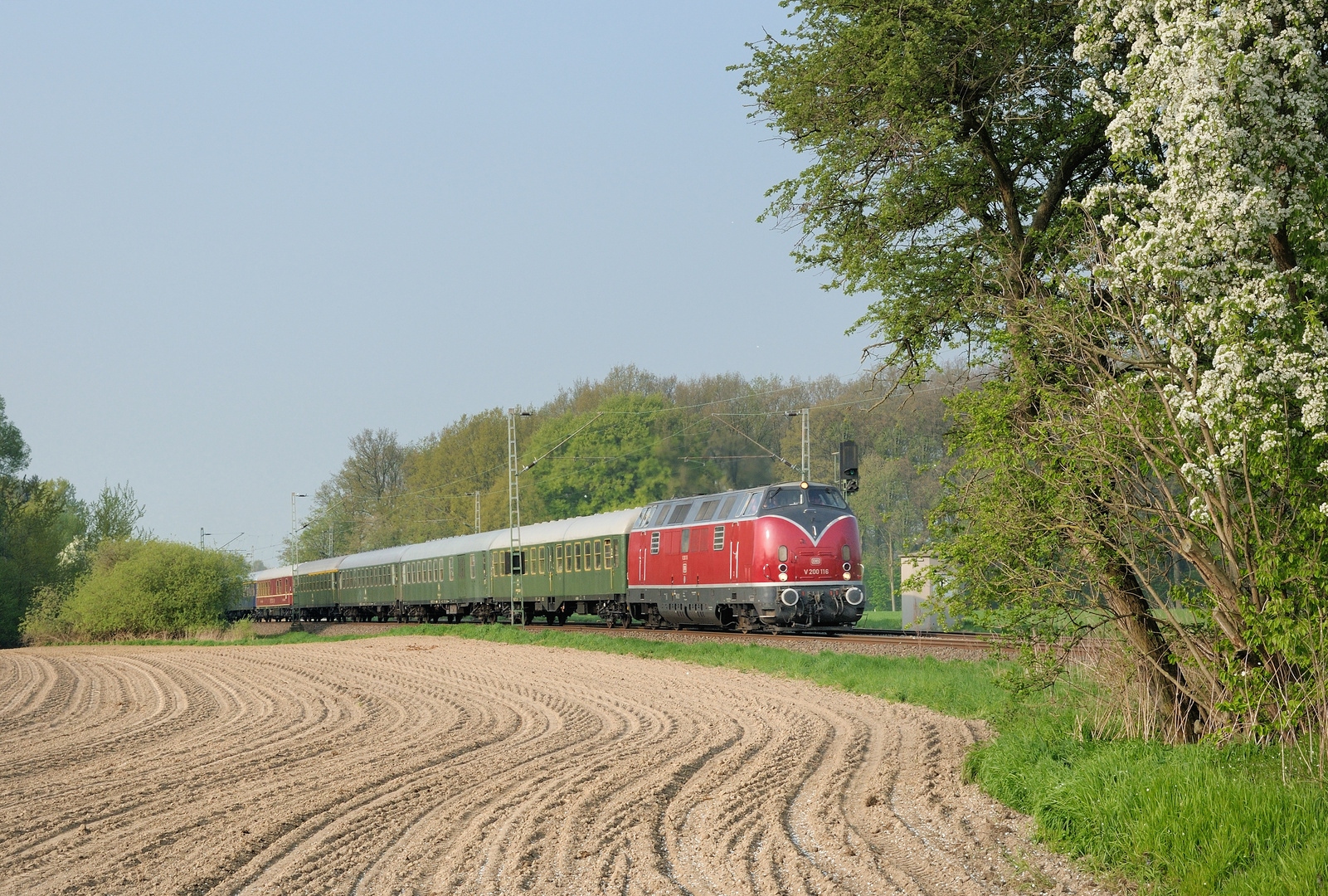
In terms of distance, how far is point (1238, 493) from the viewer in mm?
9648

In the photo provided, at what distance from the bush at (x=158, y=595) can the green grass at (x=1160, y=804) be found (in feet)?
144

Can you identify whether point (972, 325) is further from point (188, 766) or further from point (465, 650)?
point (465, 650)

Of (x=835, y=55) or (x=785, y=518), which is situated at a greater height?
(x=835, y=55)

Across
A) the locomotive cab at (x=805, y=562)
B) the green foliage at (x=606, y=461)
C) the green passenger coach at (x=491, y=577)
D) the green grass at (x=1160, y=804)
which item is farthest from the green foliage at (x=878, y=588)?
the green grass at (x=1160, y=804)

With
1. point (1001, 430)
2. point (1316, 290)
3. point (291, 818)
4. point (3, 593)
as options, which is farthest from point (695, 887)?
point (3, 593)

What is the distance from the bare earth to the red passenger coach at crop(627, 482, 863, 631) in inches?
264

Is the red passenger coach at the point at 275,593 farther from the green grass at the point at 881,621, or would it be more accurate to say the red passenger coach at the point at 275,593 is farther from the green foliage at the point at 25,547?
the green grass at the point at 881,621

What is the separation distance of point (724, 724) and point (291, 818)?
267 inches

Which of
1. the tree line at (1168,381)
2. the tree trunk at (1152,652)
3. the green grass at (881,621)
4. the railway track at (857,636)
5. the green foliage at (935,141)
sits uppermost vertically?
the green foliage at (935,141)

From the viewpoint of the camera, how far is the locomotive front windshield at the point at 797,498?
27.7 meters

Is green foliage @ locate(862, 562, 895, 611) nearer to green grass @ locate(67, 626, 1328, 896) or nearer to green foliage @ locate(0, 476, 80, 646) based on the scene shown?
green foliage @ locate(0, 476, 80, 646)

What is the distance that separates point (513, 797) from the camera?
10.6 m

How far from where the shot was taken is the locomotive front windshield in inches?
1091

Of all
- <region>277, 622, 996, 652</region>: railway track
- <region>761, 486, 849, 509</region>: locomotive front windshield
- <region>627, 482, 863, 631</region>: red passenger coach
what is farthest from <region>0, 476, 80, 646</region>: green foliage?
<region>761, 486, 849, 509</region>: locomotive front windshield
